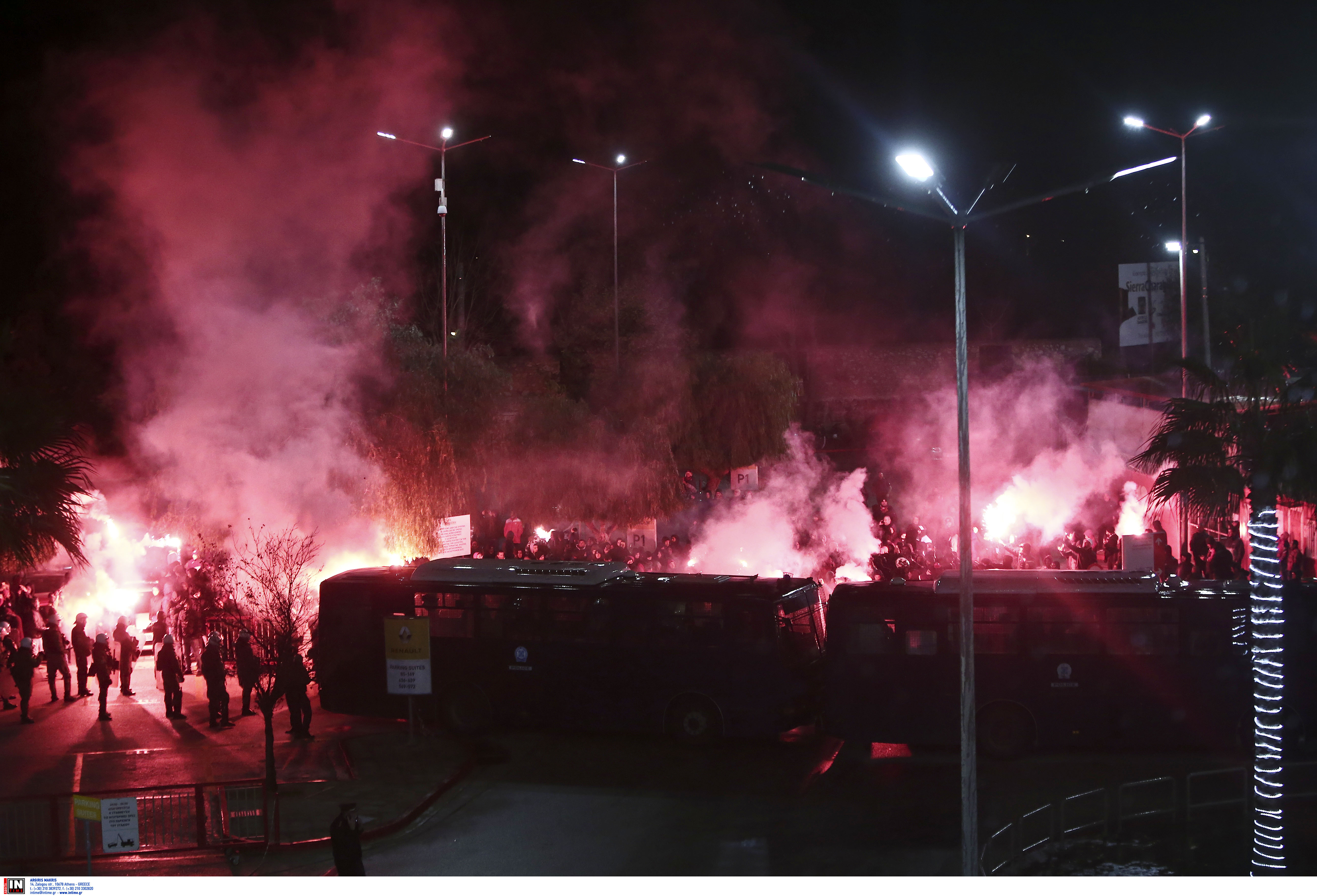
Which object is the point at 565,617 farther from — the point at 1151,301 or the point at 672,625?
the point at 1151,301

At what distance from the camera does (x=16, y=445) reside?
1081cm

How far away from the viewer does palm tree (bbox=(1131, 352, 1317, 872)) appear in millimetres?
9289

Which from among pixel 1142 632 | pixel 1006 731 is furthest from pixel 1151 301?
pixel 1006 731

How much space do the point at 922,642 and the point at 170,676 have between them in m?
10.7

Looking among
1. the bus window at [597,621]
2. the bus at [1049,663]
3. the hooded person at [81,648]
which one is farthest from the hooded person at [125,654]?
the bus at [1049,663]

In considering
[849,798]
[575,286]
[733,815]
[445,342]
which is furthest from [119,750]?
[575,286]

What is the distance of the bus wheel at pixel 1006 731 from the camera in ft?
43.6

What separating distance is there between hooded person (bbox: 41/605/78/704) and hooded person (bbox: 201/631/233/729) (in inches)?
122

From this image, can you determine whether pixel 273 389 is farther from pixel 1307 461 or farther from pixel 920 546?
pixel 1307 461

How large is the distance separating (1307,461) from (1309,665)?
→ 4.83 metres

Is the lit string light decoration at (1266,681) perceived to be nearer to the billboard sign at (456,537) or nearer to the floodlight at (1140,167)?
the floodlight at (1140,167)

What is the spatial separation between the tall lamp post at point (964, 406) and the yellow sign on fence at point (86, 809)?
7.12 meters

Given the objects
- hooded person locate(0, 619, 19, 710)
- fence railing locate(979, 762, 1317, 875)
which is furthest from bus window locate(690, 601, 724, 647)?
hooded person locate(0, 619, 19, 710)

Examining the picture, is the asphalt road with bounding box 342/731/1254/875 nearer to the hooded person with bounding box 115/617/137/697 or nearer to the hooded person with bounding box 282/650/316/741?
the hooded person with bounding box 282/650/316/741
